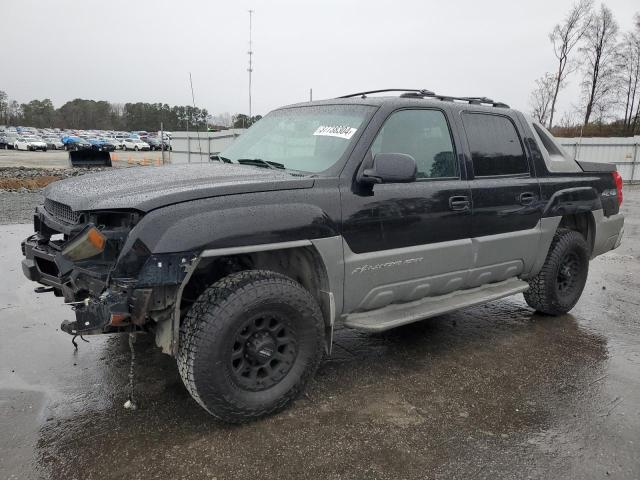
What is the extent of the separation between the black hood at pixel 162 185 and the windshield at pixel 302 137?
0.84 feet

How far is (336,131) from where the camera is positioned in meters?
3.72

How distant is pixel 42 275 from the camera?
11.1 feet

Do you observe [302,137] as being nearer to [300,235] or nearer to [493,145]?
[300,235]

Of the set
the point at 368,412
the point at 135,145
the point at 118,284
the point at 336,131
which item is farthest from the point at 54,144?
the point at 368,412

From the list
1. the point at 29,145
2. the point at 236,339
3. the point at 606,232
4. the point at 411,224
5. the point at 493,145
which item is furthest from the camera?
the point at 29,145

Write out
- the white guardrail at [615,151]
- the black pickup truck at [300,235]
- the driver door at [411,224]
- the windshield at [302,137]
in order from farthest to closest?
the white guardrail at [615,151] < the windshield at [302,137] < the driver door at [411,224] < the black pickup truck at [300,235]

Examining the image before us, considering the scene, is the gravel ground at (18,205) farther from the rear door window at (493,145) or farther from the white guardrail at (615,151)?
the white guardrail at (615,151)

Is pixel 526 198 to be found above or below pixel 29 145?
above

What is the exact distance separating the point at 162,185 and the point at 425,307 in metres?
2.07

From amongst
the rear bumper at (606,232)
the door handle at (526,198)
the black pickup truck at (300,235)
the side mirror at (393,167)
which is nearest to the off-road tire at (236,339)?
the black pickup truck at (300,235)

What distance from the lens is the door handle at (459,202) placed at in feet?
12.8

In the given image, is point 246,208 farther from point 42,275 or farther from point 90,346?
point 90,346

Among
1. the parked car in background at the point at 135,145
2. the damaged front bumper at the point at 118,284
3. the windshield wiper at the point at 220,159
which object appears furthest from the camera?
the parked car in background at the point at 135,145

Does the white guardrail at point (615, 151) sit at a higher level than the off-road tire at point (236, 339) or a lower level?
higher
